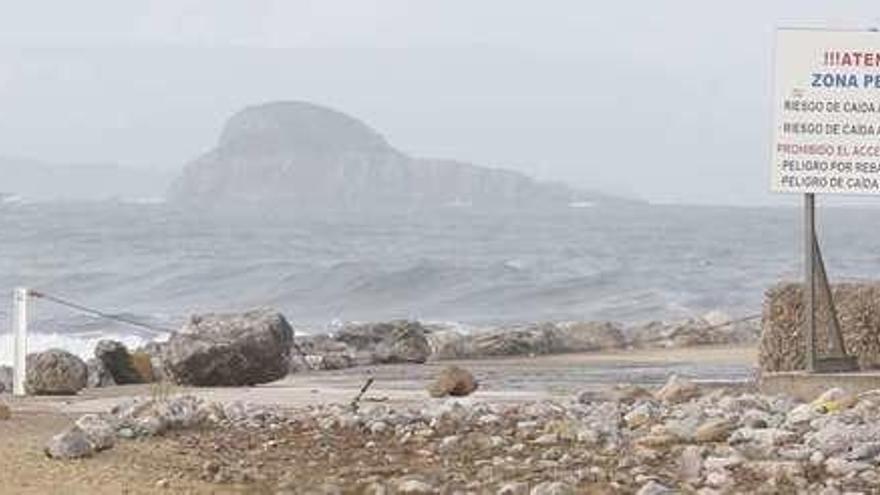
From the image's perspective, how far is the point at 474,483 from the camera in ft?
32.5

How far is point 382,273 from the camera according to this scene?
55625 millimetres

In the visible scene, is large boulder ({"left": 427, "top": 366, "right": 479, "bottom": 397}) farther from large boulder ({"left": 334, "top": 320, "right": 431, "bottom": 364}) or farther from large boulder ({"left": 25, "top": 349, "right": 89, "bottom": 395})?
large boulder ({"left": 334, "top": 320, "right": 431, "bottom": 364})

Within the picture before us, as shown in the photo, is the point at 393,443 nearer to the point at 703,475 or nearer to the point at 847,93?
the point at 703,475

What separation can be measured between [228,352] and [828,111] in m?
6.73

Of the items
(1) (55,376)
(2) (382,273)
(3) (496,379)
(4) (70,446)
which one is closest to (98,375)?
(1) (55,376)

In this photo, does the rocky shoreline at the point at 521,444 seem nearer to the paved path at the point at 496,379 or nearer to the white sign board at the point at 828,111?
the white sign board at the point at 828,111

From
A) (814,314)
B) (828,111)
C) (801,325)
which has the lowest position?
(801,325)

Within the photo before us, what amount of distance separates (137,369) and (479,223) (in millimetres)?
103963

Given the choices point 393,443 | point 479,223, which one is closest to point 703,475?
point 393,443

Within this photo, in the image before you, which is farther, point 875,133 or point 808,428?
point 875,133

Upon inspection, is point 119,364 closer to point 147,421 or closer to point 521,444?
point 147,421

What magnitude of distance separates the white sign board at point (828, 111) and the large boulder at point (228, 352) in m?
6.33

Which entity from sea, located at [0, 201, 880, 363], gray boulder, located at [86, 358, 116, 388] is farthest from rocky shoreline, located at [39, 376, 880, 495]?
sea, located at [0, 201, 880, 363]

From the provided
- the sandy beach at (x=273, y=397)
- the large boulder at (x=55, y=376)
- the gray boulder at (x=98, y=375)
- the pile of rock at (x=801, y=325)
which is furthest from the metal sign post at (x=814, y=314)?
the gray boulder at (x=98, y=375)
